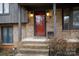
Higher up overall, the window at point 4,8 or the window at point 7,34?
the window at point 4,8

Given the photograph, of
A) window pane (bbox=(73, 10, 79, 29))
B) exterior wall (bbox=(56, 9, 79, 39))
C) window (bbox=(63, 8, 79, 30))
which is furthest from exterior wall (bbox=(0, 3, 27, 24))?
window pane (bbox=(73, 10, 79, 29))

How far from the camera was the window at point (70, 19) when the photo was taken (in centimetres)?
1342

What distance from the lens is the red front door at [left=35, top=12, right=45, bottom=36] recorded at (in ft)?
46.0

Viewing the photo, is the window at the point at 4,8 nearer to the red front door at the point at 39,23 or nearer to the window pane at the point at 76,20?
the red front door at the point at 39,23

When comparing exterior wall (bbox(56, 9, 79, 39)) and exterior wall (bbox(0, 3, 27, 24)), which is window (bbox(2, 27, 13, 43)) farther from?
exterior wall (bbox(56, 9, 79, 39))

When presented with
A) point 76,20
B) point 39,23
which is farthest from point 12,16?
point 76,20

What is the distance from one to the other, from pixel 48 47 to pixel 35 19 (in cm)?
410

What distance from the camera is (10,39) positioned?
45.7 feet

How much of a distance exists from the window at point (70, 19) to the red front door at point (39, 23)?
158cm

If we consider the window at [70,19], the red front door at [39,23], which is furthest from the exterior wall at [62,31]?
the red front door at [39,23]

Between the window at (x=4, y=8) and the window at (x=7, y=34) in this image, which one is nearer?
the window at (x=4, y=8)

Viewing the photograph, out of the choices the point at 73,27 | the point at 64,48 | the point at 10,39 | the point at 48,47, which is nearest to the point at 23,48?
the point at 48,47

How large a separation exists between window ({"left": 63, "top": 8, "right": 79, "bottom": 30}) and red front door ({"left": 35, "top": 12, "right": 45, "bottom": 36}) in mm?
1577

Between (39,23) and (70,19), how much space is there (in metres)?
2.31
